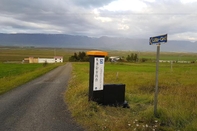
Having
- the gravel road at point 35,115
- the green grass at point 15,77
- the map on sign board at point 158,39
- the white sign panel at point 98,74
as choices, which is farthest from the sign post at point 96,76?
the green grass at point 15,77

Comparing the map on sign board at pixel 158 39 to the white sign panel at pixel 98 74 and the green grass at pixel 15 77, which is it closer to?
the white sign panel at pixel 98 74

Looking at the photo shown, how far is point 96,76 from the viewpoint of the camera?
22.3ft

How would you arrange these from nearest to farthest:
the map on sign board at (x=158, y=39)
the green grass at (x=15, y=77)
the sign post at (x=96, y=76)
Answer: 1. the map on sign board at (x=158, y=39)
2. the sign post at (x=96, y=76)
3. the green grass at (x=15, y=77)

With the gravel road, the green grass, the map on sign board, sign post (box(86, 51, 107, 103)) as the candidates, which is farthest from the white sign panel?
the green grass

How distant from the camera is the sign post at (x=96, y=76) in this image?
6738 millimetres

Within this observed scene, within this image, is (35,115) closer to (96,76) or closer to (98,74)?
(96,76)

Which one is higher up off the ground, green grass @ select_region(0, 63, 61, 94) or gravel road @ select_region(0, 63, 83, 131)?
gravel road @ select_region(0, 63, 83, 131)

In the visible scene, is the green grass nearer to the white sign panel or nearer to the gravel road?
the gravel road

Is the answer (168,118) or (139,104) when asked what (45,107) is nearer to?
(139,104)

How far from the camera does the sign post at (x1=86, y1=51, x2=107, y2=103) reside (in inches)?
265

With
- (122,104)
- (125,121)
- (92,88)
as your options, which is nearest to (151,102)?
(122,104)

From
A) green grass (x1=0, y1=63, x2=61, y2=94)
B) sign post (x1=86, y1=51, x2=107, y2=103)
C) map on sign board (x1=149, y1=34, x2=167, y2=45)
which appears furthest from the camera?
green grass (x1=0, y1=63, x2=61, y2=94)

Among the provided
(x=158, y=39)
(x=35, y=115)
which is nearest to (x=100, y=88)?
(x=35, y=115)

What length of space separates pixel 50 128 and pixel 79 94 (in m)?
3.28
